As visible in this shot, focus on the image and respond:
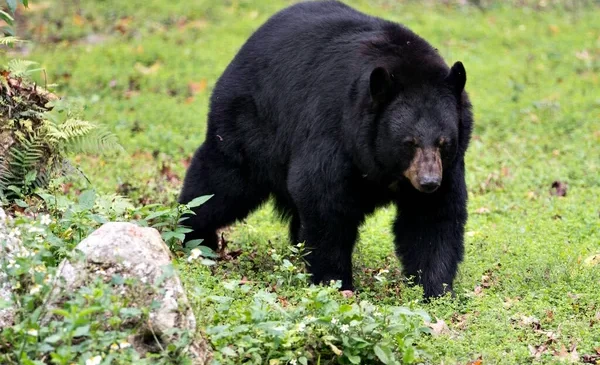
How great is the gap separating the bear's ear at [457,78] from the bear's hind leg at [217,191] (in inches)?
77.4

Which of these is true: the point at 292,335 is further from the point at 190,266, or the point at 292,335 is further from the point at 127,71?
the point at 127,71

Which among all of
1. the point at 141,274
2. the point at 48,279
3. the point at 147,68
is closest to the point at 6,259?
the point at 48,279

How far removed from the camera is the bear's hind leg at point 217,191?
299 inches

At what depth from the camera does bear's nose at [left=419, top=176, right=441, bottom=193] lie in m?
6.04

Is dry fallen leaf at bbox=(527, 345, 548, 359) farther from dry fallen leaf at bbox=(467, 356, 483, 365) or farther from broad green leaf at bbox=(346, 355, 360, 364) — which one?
broad green leaf at bbox=(346, 355, 360, 364)

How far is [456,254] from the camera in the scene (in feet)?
21.9

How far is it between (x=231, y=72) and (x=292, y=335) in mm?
3295

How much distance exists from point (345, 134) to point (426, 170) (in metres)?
0.69

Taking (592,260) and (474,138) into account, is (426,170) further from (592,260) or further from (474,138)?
(474,138)

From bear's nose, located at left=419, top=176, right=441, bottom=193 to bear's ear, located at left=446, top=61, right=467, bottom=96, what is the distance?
66 cm

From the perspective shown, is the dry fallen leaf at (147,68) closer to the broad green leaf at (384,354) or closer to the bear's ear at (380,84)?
the bear's ear at (380,84)

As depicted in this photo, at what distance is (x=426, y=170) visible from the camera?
607 cm

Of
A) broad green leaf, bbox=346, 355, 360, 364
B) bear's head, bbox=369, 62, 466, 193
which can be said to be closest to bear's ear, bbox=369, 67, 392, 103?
bear's head, bbox=369, 62, 466, 193

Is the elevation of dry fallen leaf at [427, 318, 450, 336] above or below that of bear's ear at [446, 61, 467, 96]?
below
